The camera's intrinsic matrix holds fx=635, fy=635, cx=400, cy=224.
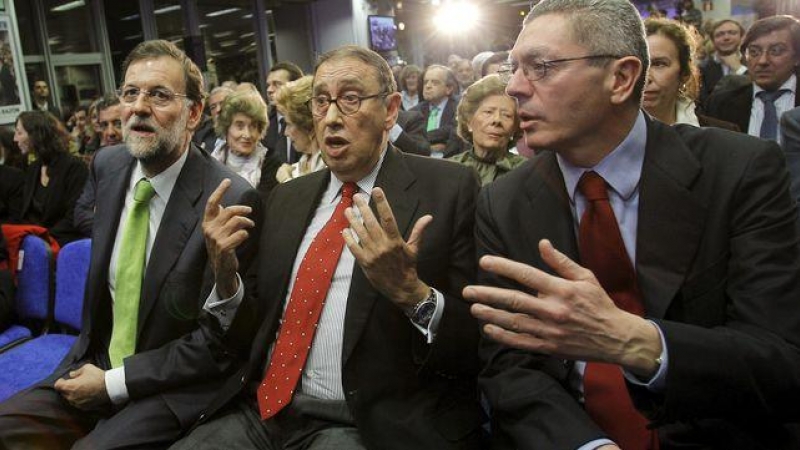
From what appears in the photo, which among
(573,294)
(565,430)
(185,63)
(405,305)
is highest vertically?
(185,63)

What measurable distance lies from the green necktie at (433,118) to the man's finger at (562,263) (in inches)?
233

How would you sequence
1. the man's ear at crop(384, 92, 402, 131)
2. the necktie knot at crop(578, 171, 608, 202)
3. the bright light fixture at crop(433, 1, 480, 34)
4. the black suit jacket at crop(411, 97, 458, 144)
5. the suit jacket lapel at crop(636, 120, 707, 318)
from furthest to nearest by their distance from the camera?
the bright light fixture at crop(433, 1, 480, 34)
the black suit jacket at crop(411, 97, 458, 144)
the man's ear at crop(384, 92, 402, 131)
the necktie knot at crop(578, 171, 608, 202)
the suit jacket lapel at crop(636, 120, 707, 318)

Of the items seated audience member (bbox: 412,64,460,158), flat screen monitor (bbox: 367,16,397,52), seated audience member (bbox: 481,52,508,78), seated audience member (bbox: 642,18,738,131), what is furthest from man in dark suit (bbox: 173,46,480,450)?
flat screen monitor (bbox: 367,16,397,52)

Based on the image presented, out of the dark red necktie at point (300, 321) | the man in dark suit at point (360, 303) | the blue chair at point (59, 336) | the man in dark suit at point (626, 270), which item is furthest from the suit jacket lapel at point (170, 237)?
the man in dark suit at point (626, 270)

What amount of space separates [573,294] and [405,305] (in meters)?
0.61

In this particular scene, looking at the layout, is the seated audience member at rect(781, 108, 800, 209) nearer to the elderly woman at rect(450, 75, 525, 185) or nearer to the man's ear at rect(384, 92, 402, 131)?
the elderly woman at rect(450, 75, 525, 185)

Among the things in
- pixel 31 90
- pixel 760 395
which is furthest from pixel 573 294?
pixel 31 90

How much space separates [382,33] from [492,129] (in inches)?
468

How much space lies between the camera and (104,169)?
2.55 metres

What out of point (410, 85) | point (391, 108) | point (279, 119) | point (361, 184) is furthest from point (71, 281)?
point (410, 85)

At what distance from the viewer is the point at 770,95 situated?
3.96 metres

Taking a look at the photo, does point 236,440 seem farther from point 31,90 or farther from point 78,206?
point 31,90

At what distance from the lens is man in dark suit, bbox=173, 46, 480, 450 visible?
178 centimetres

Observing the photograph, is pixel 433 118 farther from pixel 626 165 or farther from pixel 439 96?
pixel 626 165
